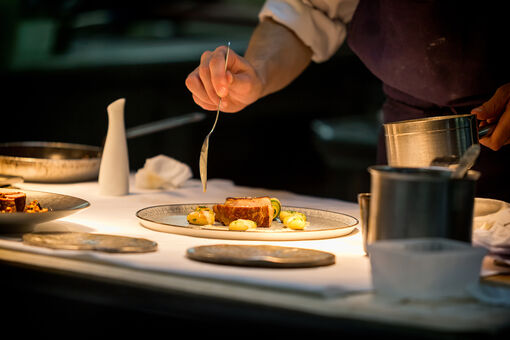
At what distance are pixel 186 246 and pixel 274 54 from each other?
0.97 meters

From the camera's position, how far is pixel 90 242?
1.20 metres

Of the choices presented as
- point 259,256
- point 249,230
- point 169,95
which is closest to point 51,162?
point 249,230

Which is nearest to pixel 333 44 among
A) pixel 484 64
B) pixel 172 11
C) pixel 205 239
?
pixel 484 64

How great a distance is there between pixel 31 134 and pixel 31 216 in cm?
285

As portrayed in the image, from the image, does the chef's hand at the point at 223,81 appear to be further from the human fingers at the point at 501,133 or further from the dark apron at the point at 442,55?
the human fingers at the point at 501,133

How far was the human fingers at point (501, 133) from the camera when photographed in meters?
1.44

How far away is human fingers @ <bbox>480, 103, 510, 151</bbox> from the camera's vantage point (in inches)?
56.7

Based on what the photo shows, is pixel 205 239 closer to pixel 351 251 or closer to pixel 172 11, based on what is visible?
pixel 351 251

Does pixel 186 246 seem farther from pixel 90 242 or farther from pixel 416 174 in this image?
pixel 416 174

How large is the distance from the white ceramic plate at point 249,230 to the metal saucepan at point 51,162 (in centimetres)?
55

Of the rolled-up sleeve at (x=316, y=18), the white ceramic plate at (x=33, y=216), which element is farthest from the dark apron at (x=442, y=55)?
the white ceramic plate at (x=33, y=216)

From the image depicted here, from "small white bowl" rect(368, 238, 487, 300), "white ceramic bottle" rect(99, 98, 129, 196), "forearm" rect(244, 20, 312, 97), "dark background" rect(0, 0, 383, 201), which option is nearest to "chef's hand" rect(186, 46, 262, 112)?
"forearm" rect(244, 20, 312, 97)

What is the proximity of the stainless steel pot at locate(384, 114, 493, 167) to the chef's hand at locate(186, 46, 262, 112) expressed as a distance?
0.51m

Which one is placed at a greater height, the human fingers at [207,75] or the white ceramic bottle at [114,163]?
the human fingers at [207,75]
